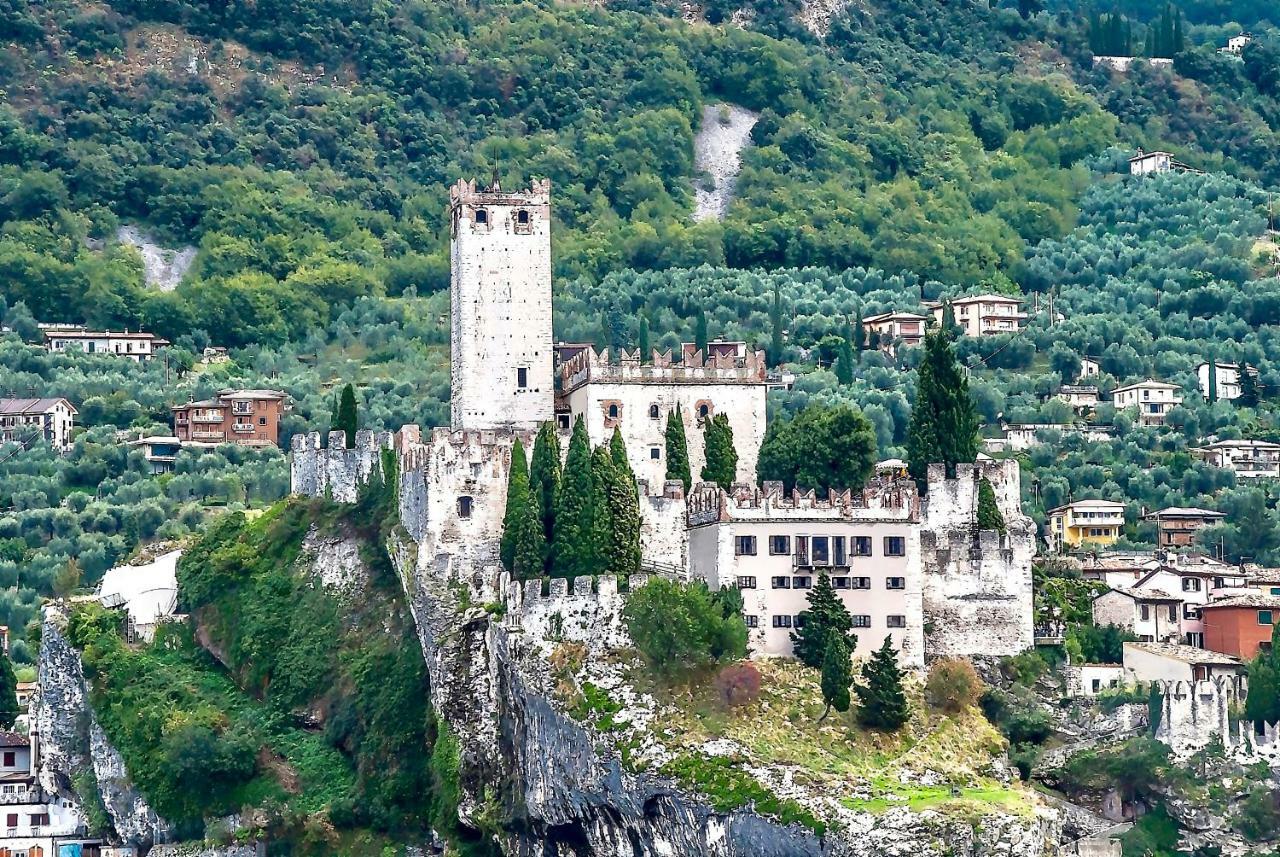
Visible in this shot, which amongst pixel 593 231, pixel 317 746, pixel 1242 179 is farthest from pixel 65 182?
pixel 317 746

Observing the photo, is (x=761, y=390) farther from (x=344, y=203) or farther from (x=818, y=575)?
(x=344, y=203)

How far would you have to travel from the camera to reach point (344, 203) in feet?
615

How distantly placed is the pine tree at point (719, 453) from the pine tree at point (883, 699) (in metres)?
10.6

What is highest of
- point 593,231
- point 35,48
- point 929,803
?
point 35,48

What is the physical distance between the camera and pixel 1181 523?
125m

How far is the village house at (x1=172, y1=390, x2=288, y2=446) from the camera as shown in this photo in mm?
145375

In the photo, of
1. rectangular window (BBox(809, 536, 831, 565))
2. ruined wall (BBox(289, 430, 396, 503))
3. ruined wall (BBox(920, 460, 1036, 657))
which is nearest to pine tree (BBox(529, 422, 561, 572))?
rectangular window (BBox(809, 536, 831, 565))

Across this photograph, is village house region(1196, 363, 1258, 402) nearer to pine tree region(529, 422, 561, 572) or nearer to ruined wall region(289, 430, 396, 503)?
ruined wall region(289, 430, 396, 503)

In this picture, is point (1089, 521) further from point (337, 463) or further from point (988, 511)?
point (337, 463)

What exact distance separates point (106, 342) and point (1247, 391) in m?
56.7

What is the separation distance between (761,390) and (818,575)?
10593mm

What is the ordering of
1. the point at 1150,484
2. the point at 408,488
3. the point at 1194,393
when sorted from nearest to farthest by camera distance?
the point at 408,488 → the point at 1150,484 → the point at 1194,393

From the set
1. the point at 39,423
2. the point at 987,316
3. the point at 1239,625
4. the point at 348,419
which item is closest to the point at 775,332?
the point at 987,316

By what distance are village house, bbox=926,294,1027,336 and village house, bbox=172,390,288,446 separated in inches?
1265
